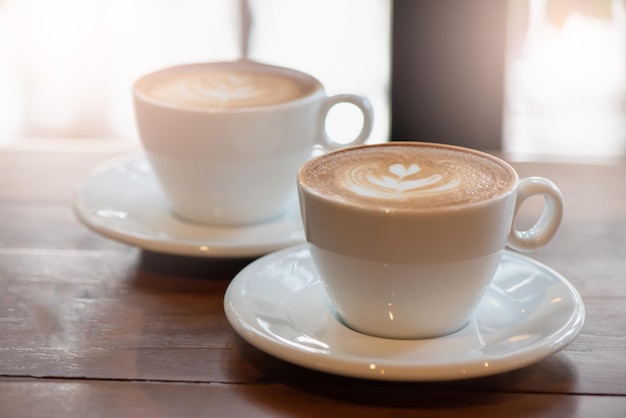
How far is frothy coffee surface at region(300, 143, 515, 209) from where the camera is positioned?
662mm

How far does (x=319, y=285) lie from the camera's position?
0.78 meters

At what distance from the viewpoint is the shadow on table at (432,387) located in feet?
2.04

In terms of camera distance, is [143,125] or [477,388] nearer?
[477,388]

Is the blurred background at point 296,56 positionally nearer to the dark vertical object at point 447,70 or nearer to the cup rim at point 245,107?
the dark vertical object at point 447,70

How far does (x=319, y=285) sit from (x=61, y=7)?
199cm

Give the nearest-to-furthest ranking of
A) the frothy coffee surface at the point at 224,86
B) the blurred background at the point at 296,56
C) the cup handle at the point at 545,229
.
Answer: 1. the cup handle at the point at 545,229
2. the frothy coffee surface at the point at 224,86
3. the blurred background at the point at 296,56

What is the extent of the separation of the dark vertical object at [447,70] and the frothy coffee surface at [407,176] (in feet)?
2.57

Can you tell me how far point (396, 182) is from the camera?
70cm

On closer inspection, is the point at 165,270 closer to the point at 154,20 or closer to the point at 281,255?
the point at 281,255

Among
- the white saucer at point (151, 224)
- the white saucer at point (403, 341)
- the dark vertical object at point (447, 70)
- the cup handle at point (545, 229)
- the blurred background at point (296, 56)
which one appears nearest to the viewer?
the white saucer at point (403, 341)

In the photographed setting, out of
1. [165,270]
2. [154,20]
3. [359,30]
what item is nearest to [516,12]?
[359,30]

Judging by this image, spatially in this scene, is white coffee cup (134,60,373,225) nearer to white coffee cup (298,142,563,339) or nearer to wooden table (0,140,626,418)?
wooden table (0,140,626,418)

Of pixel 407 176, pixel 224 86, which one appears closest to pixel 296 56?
pixel 224 86

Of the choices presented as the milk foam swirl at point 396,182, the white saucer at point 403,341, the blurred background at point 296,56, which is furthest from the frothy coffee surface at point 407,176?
the blurred background at point 296,56
